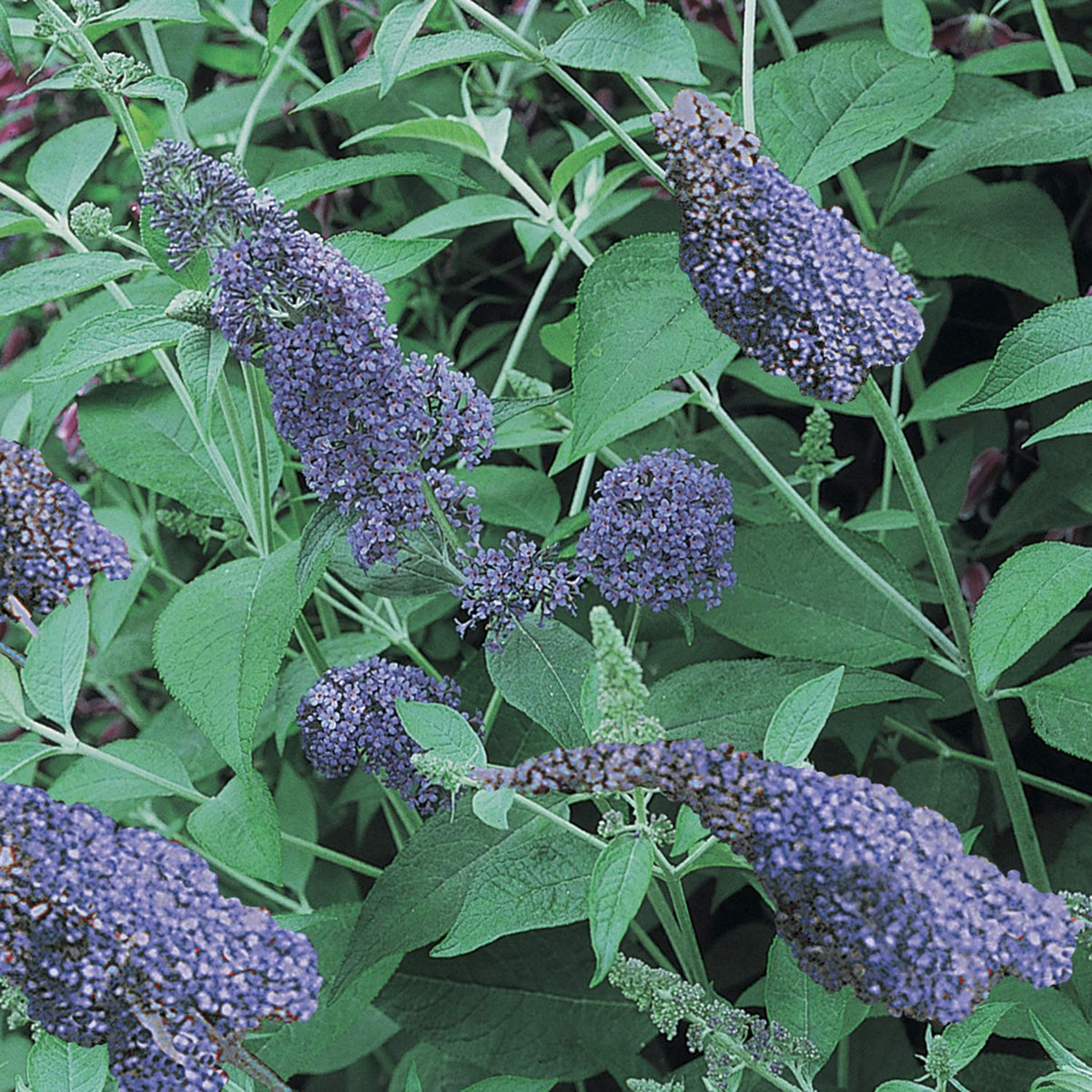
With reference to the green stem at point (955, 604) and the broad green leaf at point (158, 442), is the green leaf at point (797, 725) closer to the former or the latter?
the green stem at point (955, 604)

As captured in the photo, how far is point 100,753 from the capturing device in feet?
3.42

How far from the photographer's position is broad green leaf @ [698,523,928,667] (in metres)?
1.13

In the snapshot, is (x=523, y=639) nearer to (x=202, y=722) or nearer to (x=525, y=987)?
(x=202, y=722)

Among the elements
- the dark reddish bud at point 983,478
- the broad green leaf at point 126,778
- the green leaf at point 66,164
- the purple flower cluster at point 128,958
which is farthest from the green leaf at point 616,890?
the dark reddish bud at point 983,478

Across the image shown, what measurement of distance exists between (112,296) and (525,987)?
29.5 inches

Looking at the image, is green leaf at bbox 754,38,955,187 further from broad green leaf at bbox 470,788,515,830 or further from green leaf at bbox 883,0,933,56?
broad green leaf at bbox 470,788,515,830

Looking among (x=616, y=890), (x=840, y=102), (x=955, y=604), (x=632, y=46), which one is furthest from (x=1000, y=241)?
(x=616, y=890)

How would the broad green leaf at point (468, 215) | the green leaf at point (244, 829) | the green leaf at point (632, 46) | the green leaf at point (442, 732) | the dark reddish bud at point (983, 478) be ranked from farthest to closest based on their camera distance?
the dark reddish bud at point (983, 478)
the broad green leaf at point (468, 215)
the green leaf at point (244, 829)
the green leaf at point (632, 46)
the green leaf at point (442, 732)

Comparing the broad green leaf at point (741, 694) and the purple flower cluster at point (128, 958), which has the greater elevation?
the purple flower cluster at point (128, 958)

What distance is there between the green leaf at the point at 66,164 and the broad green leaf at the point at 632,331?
55 centimetres

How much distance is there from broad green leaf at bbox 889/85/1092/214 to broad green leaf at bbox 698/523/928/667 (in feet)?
1.05

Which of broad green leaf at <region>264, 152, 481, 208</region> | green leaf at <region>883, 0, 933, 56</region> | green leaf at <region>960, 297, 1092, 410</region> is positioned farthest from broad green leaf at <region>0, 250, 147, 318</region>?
green leaf at <region>883, 0, 933, 56</region>

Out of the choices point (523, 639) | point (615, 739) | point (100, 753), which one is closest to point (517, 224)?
point (523, 639)

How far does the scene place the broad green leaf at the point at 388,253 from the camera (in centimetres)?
93
